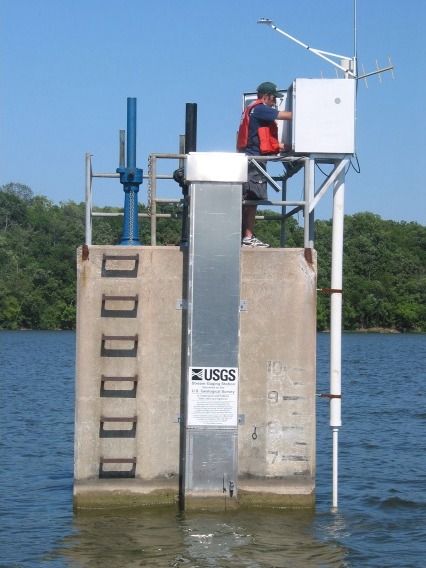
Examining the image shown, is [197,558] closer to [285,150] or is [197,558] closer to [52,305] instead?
[285,150]

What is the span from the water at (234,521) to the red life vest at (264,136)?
416 centimetres

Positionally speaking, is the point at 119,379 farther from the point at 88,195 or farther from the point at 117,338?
the point at 88,195

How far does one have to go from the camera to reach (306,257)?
12.6 m

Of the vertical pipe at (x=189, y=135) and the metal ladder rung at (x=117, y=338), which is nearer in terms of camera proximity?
the metal ladder rung at (x=117, y=338)

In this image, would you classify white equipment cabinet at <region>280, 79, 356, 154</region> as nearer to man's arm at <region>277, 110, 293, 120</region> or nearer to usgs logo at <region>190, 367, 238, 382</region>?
man's arm at <region>277, 110, 293, 120</region>

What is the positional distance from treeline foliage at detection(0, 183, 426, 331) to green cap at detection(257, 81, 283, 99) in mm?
77866

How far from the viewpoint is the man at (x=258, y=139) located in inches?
515

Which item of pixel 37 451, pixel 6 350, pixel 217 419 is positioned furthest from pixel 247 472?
pixel 6 350

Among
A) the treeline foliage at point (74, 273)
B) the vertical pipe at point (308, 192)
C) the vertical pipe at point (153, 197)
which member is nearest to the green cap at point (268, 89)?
the vertical pipe at point (308, 192)

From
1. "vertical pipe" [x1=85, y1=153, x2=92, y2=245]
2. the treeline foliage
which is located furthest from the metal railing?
the treeline foliage

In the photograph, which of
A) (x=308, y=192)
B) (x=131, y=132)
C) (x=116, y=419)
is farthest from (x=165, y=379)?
(x=131, y=132)

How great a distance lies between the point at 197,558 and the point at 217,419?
150 centimetres

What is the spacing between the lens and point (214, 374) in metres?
12.3

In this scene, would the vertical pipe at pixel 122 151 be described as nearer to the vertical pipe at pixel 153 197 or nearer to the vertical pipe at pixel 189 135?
the vertical pipe at pixel 153 197
